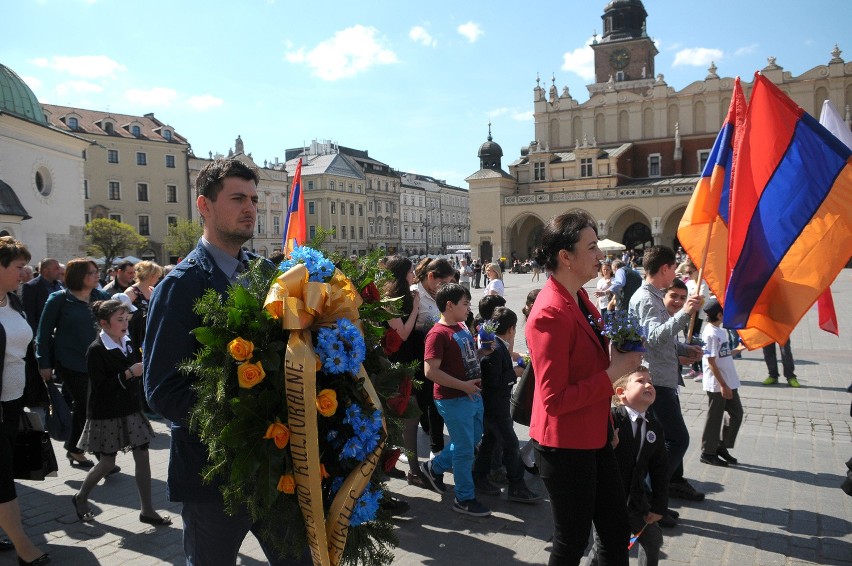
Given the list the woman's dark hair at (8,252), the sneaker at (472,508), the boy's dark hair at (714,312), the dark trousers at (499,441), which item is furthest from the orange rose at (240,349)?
the boy's dark hair at (714,312)

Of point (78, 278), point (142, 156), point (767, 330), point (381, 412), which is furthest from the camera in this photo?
point (142, 156)

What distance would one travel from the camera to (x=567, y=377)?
10.2ft

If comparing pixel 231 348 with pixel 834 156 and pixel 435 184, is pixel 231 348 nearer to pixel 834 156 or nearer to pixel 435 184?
pixel 834 156

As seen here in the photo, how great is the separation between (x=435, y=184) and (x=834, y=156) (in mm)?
106139

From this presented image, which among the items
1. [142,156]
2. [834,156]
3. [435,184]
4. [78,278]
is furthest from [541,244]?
[435,184]

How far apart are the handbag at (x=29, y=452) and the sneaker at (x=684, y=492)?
498 cm

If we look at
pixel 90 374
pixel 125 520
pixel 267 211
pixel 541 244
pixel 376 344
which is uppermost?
pixel 267 211

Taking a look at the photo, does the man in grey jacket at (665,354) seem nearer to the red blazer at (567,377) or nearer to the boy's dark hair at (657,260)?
the boy's dark hair at (657,260)

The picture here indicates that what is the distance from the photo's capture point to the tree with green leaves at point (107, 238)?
146 feet

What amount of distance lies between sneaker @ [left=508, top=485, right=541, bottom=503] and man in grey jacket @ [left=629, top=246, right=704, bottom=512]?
1166 mm

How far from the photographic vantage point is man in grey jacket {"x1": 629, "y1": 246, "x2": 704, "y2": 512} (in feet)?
16.7

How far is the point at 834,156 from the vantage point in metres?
5.02

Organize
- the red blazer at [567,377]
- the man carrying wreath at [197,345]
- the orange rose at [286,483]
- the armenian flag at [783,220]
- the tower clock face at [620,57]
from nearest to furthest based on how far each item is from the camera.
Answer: the orange rose at [286,483]
the man carrying wreath at [197,345]
the red blazer at [567,377]
the armenian flag at [783,220]
the tower clock face at [620,57]

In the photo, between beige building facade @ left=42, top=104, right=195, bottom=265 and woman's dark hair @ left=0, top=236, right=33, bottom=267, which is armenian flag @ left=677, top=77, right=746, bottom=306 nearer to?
woman's dark hair @ left=0, top=236, right=33, bottom=267
